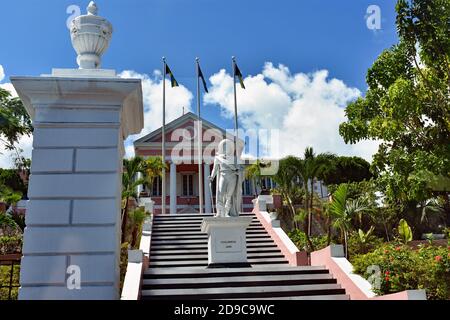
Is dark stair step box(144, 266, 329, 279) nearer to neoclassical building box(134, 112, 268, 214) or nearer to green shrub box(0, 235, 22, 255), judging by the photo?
green shrub box(0, 235, 22, 255)

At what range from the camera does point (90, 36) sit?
4.84 metres

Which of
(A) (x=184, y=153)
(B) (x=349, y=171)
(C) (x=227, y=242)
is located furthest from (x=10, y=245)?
(B) (x=349, y=171)

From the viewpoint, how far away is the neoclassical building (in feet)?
89.4

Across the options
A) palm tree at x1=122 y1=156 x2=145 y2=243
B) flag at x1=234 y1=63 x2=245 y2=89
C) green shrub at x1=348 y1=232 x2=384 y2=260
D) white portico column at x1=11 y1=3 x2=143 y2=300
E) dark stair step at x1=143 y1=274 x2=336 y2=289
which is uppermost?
flag at x1=234 y1=63 x2=245 y2=89

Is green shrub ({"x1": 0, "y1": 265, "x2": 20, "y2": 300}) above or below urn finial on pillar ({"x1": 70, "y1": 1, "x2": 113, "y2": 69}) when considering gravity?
below

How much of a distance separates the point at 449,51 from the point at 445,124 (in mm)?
2510

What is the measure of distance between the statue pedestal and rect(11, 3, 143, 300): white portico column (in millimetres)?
6548

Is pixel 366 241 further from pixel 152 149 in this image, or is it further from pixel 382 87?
pixel 152 149

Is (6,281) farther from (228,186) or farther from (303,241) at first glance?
(303,241)

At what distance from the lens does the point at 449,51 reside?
1282 cm

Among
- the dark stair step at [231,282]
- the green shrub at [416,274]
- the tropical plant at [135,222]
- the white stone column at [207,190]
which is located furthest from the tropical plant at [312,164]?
the white stone column at [207,190]

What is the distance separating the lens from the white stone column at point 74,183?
13.6ft

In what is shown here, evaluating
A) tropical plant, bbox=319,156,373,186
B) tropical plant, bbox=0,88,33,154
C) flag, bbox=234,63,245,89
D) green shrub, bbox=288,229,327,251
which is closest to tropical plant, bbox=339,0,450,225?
green shrub, bbox=288,229,327,251
